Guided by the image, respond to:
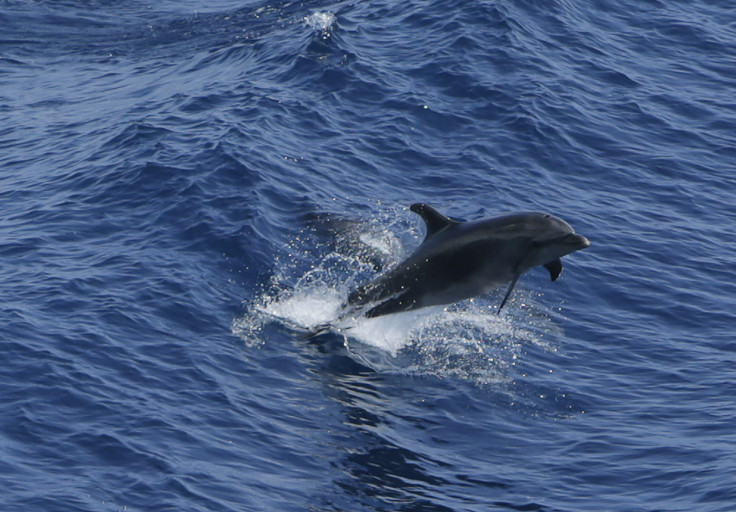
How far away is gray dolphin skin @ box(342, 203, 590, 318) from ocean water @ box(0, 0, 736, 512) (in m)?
1.18

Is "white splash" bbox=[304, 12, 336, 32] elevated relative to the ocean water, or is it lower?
elevated

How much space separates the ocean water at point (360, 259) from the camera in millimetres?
16031

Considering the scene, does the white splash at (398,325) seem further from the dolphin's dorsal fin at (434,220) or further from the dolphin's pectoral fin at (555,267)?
the dolphin's pectoral fin at (555,267)

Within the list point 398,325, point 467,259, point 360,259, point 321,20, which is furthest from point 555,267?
point 321,20

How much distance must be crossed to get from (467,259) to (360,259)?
177 inches

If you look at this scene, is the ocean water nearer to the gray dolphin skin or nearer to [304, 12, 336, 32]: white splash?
[304, 12, 336, 32]: white splash

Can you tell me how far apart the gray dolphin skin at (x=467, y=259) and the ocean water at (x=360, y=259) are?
1.18 metres

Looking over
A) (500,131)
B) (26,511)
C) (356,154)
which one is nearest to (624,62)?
(500,131)

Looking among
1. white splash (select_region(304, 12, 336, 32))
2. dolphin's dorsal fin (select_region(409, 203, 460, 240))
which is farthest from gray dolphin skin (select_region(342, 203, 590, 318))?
white splash (select_region(304, 12, 336, 32))

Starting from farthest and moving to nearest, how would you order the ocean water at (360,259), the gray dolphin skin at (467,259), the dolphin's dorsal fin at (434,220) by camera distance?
1. the dolphin's dorsal fin at (434,220)
2. the gray dolphin skin at (467,259)
3. the ocean water at (360,259)

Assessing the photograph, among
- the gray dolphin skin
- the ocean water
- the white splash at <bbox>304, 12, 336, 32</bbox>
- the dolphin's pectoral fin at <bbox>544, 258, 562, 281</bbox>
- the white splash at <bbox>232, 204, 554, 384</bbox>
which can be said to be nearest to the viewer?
the ocean water

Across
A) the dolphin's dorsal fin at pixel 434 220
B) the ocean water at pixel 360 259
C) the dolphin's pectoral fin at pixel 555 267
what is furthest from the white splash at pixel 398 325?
the dolphin's pectoral fin at pixel 555 267

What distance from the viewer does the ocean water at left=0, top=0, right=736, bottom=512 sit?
1603 cm

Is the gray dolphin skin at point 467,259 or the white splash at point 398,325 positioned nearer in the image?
the gray dolphin skin at point 467,259
